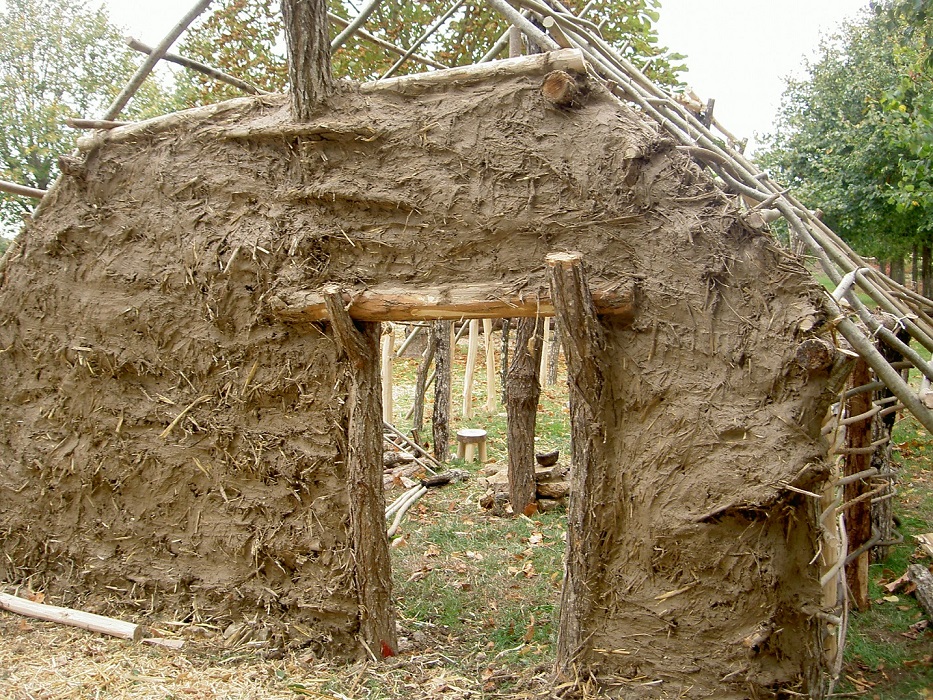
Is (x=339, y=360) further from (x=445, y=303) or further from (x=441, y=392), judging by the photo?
(x=441, y=392)

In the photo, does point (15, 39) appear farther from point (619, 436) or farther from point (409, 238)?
point (619, 436)

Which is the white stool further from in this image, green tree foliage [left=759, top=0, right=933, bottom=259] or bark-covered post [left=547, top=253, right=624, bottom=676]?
green tree foliage [left=759, top=0, right=933, bottom=259]

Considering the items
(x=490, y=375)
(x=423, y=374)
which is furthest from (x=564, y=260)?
(x=490, y=375)

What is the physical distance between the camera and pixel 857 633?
508cm

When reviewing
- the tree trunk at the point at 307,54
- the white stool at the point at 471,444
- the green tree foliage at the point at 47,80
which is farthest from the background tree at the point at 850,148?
the green tree foliage at the point at 47,80

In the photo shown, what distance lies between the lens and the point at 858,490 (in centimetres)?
556

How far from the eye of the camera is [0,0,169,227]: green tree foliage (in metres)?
12.7

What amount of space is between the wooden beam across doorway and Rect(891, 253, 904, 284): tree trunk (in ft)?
61.3

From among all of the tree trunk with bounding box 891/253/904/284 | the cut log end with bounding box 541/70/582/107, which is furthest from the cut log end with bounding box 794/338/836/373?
the tree trunk with bounding box 891/253/904/284

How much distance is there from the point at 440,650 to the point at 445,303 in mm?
2384

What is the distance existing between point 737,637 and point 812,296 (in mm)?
1723

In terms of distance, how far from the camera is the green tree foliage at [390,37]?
8906mm

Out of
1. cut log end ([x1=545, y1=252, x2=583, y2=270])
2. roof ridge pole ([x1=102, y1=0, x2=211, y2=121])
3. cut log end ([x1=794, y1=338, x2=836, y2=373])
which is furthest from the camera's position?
roof ridge pole ([x1=102, y1=0, x2=211, y2=121])

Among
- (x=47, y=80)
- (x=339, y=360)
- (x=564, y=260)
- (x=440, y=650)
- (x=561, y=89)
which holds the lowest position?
(x=440, y=650)
